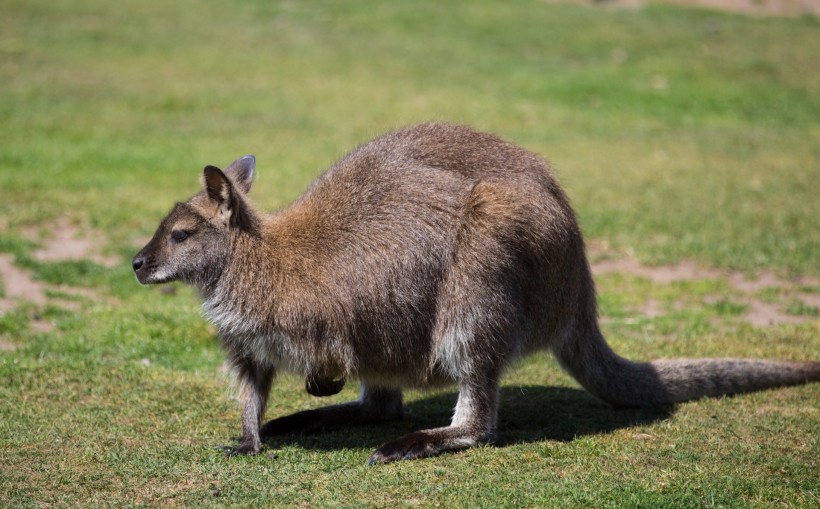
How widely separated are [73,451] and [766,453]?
3.56 meters

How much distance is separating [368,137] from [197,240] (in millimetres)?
7973

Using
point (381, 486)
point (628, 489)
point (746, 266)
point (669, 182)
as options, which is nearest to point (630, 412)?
point (628, 489)

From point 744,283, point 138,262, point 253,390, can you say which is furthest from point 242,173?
point 744,283

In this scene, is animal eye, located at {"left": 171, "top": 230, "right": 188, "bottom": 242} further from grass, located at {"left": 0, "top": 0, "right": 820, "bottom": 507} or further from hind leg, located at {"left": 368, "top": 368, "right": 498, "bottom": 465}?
hind leg, located at {"left": 368, "top": 368, "right": 498, "bottom": 465}

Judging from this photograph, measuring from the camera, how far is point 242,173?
601 cm

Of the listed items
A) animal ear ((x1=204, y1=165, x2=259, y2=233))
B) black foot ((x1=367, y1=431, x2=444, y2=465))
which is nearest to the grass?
black foot ((x1=367, y1=431, x2=444, y2=465))

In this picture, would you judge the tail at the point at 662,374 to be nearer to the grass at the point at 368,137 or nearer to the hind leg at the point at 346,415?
the grass at the point at 368,137

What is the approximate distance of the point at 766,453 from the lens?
5.39 metres

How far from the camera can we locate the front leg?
18.3 feet

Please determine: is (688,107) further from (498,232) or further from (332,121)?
(498,232)

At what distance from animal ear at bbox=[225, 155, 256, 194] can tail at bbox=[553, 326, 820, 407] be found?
2.03 meters

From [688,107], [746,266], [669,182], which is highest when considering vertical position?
[688,107]

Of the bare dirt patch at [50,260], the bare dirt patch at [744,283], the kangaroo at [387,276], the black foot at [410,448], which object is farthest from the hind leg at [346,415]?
the bare dirt patch at [744,283]

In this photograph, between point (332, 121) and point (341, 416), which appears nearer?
point (341, 416)
